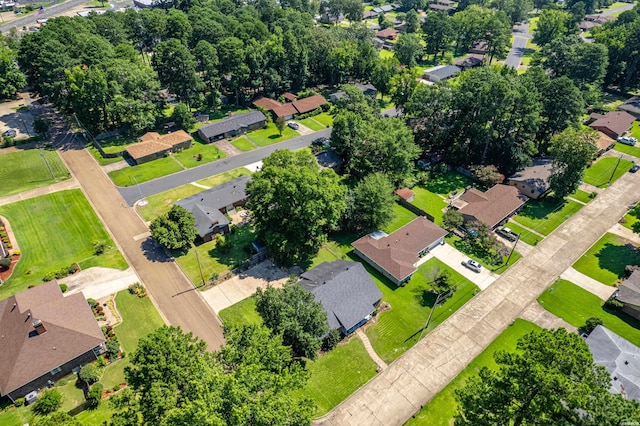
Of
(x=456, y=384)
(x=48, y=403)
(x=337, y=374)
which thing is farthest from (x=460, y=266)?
(x=48, y=403)

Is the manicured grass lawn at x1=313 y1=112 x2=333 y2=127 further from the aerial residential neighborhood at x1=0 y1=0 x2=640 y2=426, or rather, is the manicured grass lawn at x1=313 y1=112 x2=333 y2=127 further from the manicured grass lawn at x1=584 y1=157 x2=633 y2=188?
the manicured grass lawn at x1=584 y1=157 x2=633 y2=188

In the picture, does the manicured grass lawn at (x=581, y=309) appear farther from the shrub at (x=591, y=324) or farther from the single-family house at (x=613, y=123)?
the single-family house at (x=613, y=123)

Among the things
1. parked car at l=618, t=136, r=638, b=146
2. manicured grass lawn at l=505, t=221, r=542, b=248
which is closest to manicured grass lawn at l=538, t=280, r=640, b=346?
manicured grass lawn at l=505, t=221, r=542, b=248

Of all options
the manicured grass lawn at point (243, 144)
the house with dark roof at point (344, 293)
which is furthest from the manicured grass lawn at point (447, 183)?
the manicured grass lawn at point (243, 144)

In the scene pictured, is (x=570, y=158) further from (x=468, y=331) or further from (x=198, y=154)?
(x=198, y=154)

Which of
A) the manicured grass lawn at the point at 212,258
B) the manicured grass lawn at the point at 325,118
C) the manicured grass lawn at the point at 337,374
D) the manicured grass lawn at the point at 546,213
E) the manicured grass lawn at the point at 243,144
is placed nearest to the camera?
the manicured grass lawn at the point at 337,374

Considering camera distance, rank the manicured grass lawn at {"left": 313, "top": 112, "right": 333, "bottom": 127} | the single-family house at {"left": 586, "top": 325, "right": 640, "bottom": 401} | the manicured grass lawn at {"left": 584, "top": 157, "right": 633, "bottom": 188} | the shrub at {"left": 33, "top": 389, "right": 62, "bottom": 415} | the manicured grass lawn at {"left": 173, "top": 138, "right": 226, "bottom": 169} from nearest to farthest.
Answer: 1. the shrub at {"left": 33, "top": 389, "right": 62, "bottom": 415}
2. the single-family house at {"left": 586, "top": 325, "right": 640, "bottom": 401}
3. the manicured grass lawn at {"left": 584, "top": 157, "right": 633, "bottom": 188}
4. the manicured grass lawn at {"left": 173, "top": 138, "right": 226, "bottom": 169}
5. the manicured grass lawn at {"left": 313, "top": 112, "right": 333, "bottom": 127}
